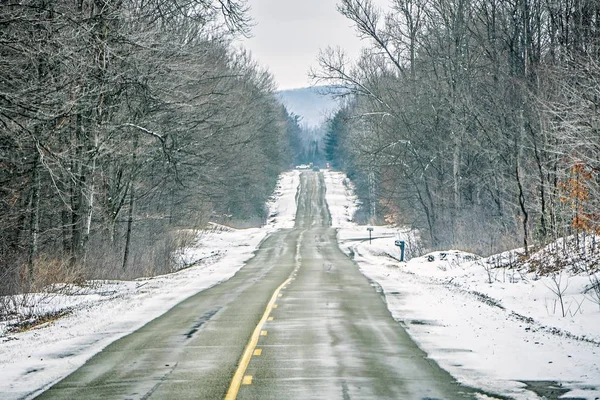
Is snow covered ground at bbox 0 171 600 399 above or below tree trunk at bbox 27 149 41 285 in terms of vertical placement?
below

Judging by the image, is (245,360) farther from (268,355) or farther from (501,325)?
(501,325)

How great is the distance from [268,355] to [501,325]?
5862 mm

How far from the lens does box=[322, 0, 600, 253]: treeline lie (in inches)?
1116

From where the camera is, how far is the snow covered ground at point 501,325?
11281 mm

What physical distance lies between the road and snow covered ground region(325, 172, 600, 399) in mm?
608

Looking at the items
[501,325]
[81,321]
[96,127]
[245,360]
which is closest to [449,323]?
[501,325]

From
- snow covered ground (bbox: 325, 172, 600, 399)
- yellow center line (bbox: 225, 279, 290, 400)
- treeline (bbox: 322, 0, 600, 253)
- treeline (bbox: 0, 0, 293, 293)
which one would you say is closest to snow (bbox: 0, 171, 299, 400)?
treeline (bbox: 0, 0, 293, 293)

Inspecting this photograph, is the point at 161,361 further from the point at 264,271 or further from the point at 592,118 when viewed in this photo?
the point at 264,271

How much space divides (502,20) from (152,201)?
22.9 m

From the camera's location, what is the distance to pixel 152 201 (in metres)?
48.5

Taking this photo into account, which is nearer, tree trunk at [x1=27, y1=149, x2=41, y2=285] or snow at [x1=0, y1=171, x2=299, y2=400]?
snow at [x1=0, y1=171, x2=299, y2=400]

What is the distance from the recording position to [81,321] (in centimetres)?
1772

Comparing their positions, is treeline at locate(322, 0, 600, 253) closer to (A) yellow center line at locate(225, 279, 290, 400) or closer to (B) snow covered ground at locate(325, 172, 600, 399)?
(B) snow covered ground at locate(325, 172, 600, 399)

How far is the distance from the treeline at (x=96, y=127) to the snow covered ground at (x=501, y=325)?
8365mm
